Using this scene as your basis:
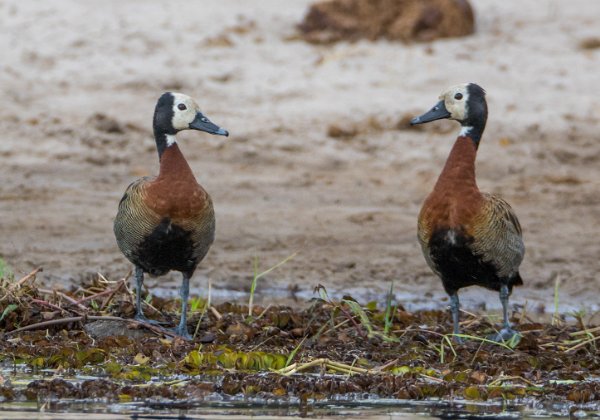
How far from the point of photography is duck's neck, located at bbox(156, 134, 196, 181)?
8.37 m

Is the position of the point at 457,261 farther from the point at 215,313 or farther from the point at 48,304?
the point at 48,304

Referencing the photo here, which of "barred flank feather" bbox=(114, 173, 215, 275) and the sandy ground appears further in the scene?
the sandy ground

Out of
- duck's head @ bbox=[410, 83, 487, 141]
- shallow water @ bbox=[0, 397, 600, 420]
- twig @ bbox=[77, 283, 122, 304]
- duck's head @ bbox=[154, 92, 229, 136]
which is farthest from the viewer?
duck's head @ bbox=[154, 92, 229, 136]

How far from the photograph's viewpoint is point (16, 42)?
47.7ft

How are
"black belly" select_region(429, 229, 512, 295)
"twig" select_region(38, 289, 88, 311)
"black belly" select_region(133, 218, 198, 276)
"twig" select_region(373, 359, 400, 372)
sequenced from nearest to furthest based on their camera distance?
"twig" select_region(373, 359, 400, 372) → "black belly" select_region(429, 229, 512, 295) → "black belly" select_region(133, 218, 198, 276) → "twig" select_region(38, 289, 88, 311)

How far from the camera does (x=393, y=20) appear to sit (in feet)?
48.9

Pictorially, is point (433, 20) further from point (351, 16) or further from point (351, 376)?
point (351, 376)

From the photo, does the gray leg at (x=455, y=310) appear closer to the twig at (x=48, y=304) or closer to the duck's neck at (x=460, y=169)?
the duck's neck at (x=460, y=169)

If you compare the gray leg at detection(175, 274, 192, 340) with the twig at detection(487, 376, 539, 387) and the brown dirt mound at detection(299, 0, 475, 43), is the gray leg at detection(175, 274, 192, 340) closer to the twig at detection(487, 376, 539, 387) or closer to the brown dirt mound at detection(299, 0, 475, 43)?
the twig at detection(487, 376, 539, 387)

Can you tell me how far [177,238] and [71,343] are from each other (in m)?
0.89

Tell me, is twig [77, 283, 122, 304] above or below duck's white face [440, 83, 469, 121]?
below

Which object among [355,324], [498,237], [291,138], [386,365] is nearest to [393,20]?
[291,138]

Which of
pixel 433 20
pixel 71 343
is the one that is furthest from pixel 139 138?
pixel 71 343

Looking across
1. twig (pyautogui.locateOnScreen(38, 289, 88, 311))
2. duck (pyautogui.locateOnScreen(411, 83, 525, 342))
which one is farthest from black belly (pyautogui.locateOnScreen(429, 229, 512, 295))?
twig (pyautogui.locateOnScreen(38, 289, 88, 311))
